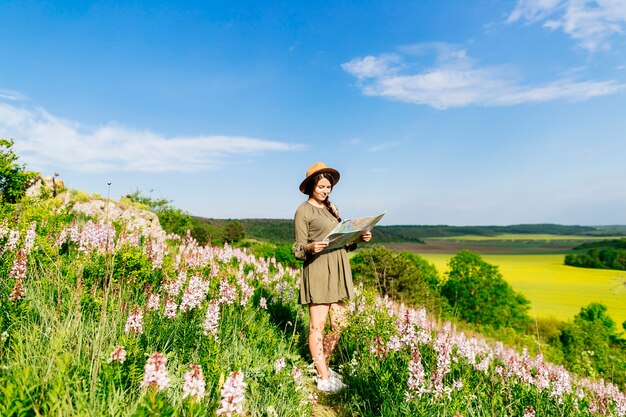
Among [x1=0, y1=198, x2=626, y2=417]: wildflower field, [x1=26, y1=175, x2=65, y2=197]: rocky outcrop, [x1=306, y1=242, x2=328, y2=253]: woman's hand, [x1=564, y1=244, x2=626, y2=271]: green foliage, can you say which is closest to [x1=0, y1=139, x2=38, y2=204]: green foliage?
[x1=26, y1=175, x2=65, y2=197]: rocky outcrop

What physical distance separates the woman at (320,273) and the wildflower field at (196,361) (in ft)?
0.81

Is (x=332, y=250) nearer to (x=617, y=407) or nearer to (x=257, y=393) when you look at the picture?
(x=257, y=393)

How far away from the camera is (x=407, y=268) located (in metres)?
15.4

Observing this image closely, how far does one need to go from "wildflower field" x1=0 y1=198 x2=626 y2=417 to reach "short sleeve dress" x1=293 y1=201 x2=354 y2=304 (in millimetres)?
509

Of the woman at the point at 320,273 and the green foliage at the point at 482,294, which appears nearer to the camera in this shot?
the woman at the point at 320,273

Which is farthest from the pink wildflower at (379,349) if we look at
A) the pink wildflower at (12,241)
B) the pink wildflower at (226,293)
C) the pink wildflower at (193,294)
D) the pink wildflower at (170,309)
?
the pink wildflower at (12,241)

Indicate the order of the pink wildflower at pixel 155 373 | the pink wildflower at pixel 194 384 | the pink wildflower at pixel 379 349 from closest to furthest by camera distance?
the pink wildflower at pixel 155 373, the pink wildflower at pixel 194 384, the pink wildflower at pixel 379 349

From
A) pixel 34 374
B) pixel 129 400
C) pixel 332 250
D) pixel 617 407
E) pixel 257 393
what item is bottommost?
pixel 617 407

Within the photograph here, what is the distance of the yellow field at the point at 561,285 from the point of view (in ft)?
71.1

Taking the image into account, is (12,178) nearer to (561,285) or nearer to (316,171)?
(316,171)

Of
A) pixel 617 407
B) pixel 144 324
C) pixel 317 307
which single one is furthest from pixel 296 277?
pixel 617 407

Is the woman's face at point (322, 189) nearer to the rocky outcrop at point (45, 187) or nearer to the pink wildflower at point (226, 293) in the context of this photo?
the pink wildflower at point (226, 293)

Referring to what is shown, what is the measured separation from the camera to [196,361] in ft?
11.4

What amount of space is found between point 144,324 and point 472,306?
17.0m
